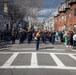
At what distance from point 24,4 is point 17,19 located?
5.48 metres

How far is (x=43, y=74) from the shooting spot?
12.7 metres

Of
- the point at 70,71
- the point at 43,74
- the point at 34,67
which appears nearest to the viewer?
the point at 43,74

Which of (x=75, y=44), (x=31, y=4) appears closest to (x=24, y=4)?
(x=31, y=4)

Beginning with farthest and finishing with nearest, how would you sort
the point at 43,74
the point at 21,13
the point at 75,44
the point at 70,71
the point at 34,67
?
1. the point at 21,13
2. the point at 75,44
3. the point at 34,67
4. the point at 70,71
5. the point at 43,74

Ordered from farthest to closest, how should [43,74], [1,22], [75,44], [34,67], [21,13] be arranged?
[21,13] → [1,22] → [75,44] → [34,67] → [43,74]

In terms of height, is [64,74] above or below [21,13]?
below

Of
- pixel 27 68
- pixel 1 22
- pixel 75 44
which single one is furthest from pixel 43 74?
pixel 1 22

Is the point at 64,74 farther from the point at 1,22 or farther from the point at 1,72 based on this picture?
the point at 1,22

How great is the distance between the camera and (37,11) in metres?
66.0

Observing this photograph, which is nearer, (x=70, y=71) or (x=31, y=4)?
(x=70, y=71)

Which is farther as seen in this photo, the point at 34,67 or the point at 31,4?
the point at 31,4

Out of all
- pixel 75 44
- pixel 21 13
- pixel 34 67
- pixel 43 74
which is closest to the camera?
pixel 43 74

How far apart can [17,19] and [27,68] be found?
50732 millimetres

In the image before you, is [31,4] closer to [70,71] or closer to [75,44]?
[75,44]
